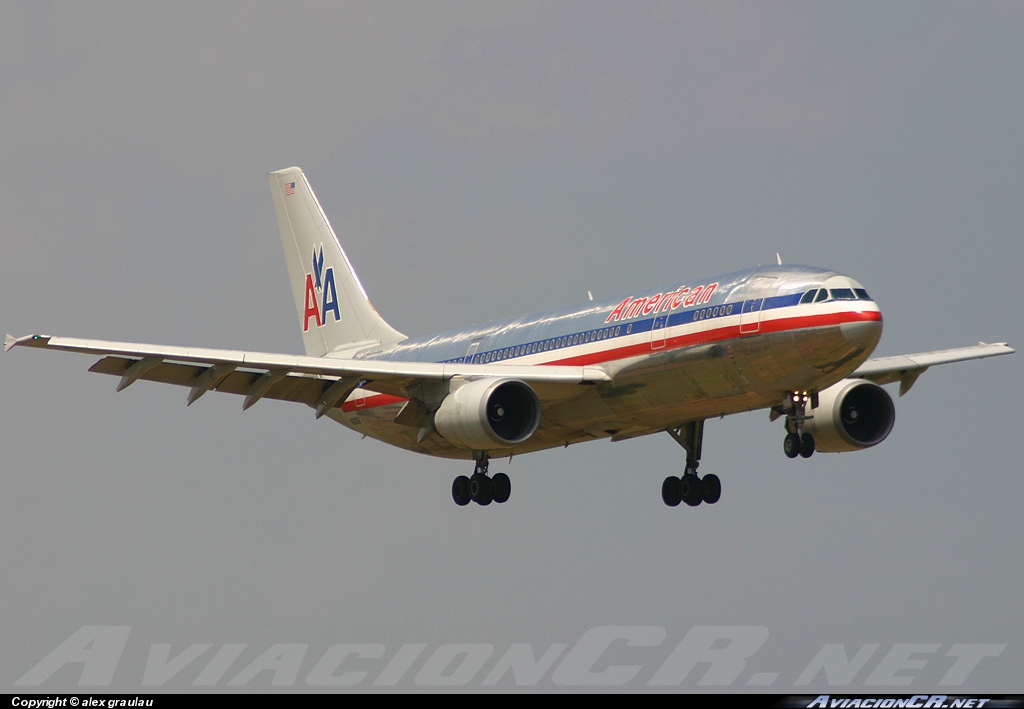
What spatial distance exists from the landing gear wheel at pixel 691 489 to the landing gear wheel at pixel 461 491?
6076mm

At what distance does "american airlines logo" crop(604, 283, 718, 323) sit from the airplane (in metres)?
0.04

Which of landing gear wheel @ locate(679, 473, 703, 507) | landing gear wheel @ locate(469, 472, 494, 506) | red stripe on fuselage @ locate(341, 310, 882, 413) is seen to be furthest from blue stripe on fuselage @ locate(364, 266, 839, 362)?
landing gear wheel @ locate(679, 473, 703, 507)

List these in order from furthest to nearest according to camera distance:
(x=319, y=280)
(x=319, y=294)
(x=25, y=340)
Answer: (x=319, y=280), (x=319, y=294), (x=25, y=340)

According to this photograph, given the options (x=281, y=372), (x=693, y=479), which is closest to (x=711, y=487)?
(x=693, y=479)

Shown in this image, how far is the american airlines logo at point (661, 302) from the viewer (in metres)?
44.4

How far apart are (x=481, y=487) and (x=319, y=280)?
14.2 metres

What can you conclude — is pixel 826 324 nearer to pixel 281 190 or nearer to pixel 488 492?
pixel 488 492

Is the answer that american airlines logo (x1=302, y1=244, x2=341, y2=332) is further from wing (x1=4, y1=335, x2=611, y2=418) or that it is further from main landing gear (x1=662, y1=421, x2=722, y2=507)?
main landing gear (x1=662, y1=421, x2=722, y2=507)

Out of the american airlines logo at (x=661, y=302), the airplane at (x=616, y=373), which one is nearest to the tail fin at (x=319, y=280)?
the airplane at (x=616, y=373)

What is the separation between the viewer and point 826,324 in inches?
1658

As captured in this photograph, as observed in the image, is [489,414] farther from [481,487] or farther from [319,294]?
[319,294]

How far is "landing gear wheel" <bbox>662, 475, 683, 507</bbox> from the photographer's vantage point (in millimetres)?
51188

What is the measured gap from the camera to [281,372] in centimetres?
4650
